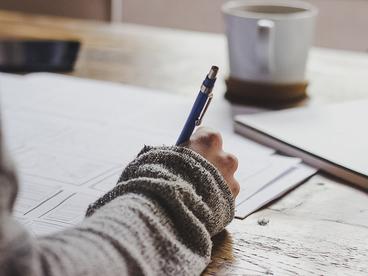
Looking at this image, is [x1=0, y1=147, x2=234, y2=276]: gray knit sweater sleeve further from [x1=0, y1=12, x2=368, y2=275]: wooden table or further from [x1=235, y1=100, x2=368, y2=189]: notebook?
[x1=235, y1=100, x2=368, y2=189]: notebook

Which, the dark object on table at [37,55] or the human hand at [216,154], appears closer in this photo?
the human hand at [216,154]

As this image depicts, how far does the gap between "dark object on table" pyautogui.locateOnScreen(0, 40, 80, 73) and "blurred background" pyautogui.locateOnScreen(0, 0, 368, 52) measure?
78 centimetres

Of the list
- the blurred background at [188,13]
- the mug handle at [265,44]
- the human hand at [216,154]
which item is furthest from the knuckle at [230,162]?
the blurred background at [188,13]

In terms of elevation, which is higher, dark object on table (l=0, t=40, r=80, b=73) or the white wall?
dark object on table (l=0, t=40, r=80, b=73)

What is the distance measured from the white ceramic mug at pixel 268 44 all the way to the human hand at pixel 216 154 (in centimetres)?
34

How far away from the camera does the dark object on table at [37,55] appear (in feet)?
3.49

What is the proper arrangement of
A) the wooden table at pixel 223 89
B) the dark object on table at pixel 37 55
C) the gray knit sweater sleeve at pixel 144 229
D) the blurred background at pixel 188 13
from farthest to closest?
the blurred background at pixel 188 13
the dark object on table at pixel 37 55
the wooden table at pixel 223 89
the gray knit sweater sleeve at pixel 144 229

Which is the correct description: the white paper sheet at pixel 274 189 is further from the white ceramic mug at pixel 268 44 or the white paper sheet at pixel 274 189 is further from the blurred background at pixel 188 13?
the blurred background at pixel 188 13

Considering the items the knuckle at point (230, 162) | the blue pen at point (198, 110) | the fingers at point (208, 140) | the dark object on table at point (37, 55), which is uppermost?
the blue pen at point (198, 110)

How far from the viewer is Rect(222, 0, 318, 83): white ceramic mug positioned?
34.6 inches

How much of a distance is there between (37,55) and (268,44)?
0.41 metres

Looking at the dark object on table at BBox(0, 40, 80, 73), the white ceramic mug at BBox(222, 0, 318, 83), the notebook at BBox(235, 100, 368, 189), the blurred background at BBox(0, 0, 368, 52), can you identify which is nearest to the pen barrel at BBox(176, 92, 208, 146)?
the notebook at BBox(235, 100, 368, 189)

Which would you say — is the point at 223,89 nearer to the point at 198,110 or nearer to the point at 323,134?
the point at 323,134

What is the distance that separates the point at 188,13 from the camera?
2.30 m
